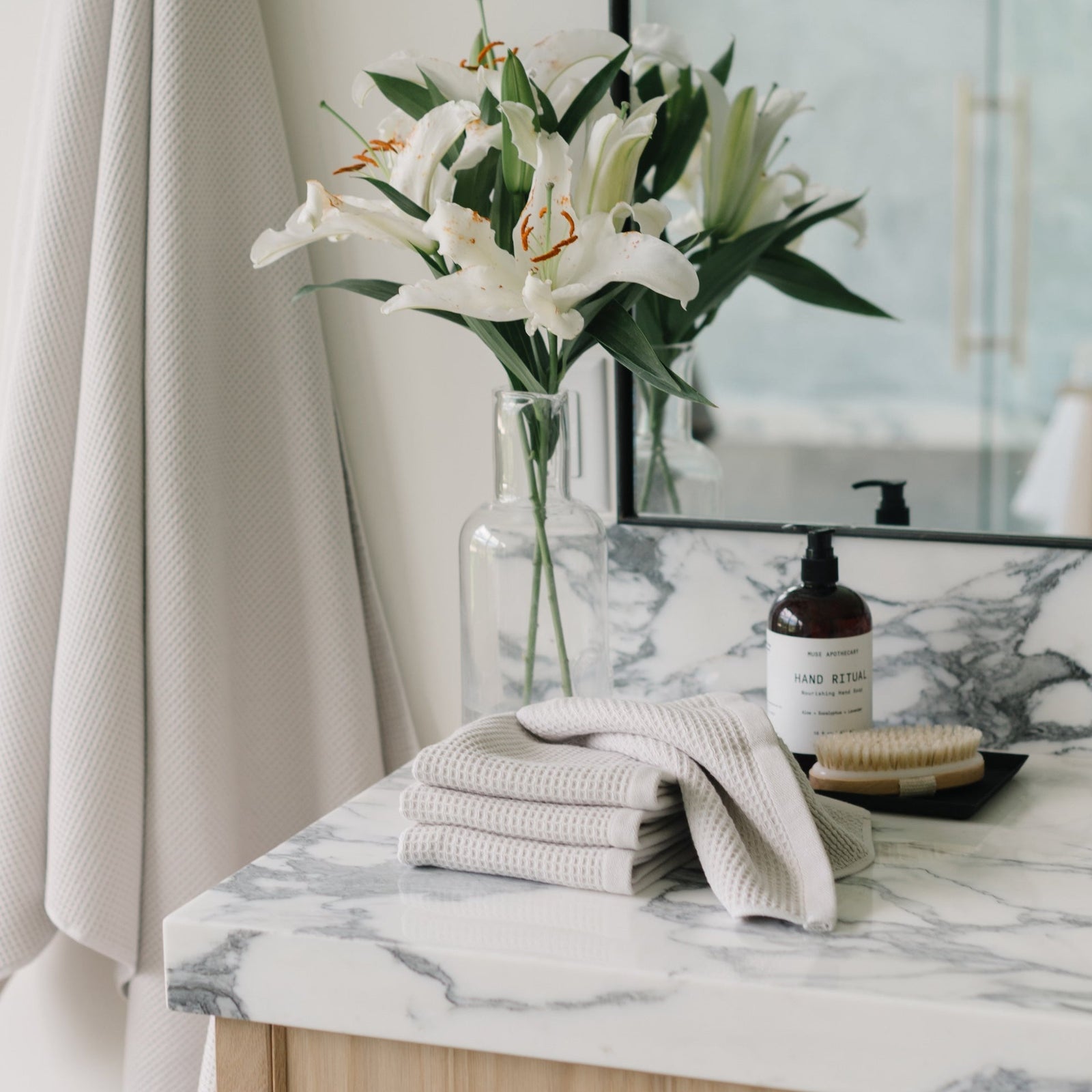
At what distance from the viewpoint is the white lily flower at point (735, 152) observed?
3.43 ft

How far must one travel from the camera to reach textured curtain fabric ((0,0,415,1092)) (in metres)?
1.08

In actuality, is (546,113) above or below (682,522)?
above

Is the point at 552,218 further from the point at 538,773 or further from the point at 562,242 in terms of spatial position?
the point at 538,773

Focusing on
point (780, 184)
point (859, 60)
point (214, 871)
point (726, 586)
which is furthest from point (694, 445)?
point (214, 871)

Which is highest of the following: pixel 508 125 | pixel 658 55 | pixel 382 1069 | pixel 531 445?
pixel 658 55

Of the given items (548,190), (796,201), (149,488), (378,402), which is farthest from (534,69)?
(149,488)

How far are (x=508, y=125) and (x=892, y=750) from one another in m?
0.49

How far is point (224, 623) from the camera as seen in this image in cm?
115

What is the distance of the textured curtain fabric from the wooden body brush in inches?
19.4

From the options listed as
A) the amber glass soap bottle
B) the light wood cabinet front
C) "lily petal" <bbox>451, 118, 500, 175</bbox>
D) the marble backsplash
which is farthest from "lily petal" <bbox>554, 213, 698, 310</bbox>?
the light wood cabinet front

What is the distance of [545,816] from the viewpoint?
2.36 ft

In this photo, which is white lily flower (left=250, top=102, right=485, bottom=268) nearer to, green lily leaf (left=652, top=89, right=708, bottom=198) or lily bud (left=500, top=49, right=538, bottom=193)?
lily bud (left=500, top=49, right=538, bottom=193)

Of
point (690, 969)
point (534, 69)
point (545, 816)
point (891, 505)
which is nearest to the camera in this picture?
point (690, 969)

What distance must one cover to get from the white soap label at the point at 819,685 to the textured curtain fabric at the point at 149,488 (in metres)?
0.44
